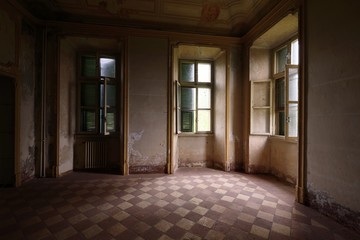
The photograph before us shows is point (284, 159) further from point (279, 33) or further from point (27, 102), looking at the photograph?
point (27, 102)

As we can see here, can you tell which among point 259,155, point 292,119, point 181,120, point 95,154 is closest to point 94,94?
point 95,154

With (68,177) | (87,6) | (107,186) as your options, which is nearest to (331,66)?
(107,186)

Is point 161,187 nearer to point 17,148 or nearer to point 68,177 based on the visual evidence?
point 68,177

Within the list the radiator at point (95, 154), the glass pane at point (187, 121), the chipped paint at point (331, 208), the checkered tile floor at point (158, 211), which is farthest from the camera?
the glass pane at point (187, 121)

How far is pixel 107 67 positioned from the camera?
4875mm

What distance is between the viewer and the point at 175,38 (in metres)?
4.30

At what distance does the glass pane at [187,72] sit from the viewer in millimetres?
5242

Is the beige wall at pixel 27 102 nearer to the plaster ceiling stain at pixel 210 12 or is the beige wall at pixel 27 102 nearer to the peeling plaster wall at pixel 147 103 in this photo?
the peeling plaster wall at pixel 147 103

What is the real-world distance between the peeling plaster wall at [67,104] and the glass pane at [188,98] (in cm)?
285

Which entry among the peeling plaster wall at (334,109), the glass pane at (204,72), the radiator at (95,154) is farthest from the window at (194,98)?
the peeling plaster wall at (334,109)

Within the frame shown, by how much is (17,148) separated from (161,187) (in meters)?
2.83

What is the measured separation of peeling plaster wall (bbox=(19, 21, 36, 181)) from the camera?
3.53 meters

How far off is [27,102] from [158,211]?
3.47m

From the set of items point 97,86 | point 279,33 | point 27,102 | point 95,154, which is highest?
point 279,33
